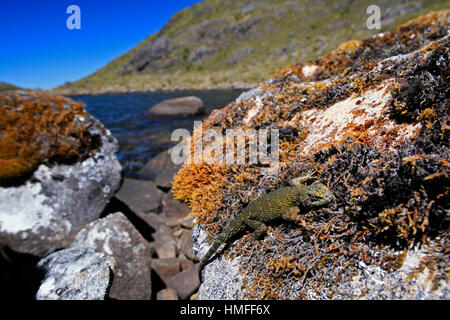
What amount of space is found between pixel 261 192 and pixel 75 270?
4345 mm

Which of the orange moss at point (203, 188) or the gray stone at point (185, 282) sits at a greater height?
the orange moss at point (203, 188)

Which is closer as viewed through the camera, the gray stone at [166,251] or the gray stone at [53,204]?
the gray stone at [53,204]

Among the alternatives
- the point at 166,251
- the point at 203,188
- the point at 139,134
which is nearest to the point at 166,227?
the point at 166,251

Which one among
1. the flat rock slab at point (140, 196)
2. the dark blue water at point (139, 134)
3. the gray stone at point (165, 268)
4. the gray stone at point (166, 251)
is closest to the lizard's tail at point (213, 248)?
the gray stone at point (165, 268)

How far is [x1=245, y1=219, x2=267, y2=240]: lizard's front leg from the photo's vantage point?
2.75 m

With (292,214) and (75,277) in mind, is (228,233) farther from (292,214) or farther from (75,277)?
(75,277)

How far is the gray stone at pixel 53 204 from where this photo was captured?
573 centimetres

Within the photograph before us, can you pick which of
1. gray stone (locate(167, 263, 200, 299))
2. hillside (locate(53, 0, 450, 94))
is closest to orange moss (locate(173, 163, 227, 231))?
gray stone (locate(167, 263, 200, 299))

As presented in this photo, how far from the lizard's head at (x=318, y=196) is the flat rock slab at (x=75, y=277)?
A: 15.0ft

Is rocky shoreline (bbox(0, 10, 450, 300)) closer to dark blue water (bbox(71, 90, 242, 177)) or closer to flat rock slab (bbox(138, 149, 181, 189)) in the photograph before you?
flat rock slab (bbox(138, 149, 181, 189))

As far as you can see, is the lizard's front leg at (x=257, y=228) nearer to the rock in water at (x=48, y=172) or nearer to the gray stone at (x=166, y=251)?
the gray stone at (x=166, y=251)

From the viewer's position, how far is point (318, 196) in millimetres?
2447
